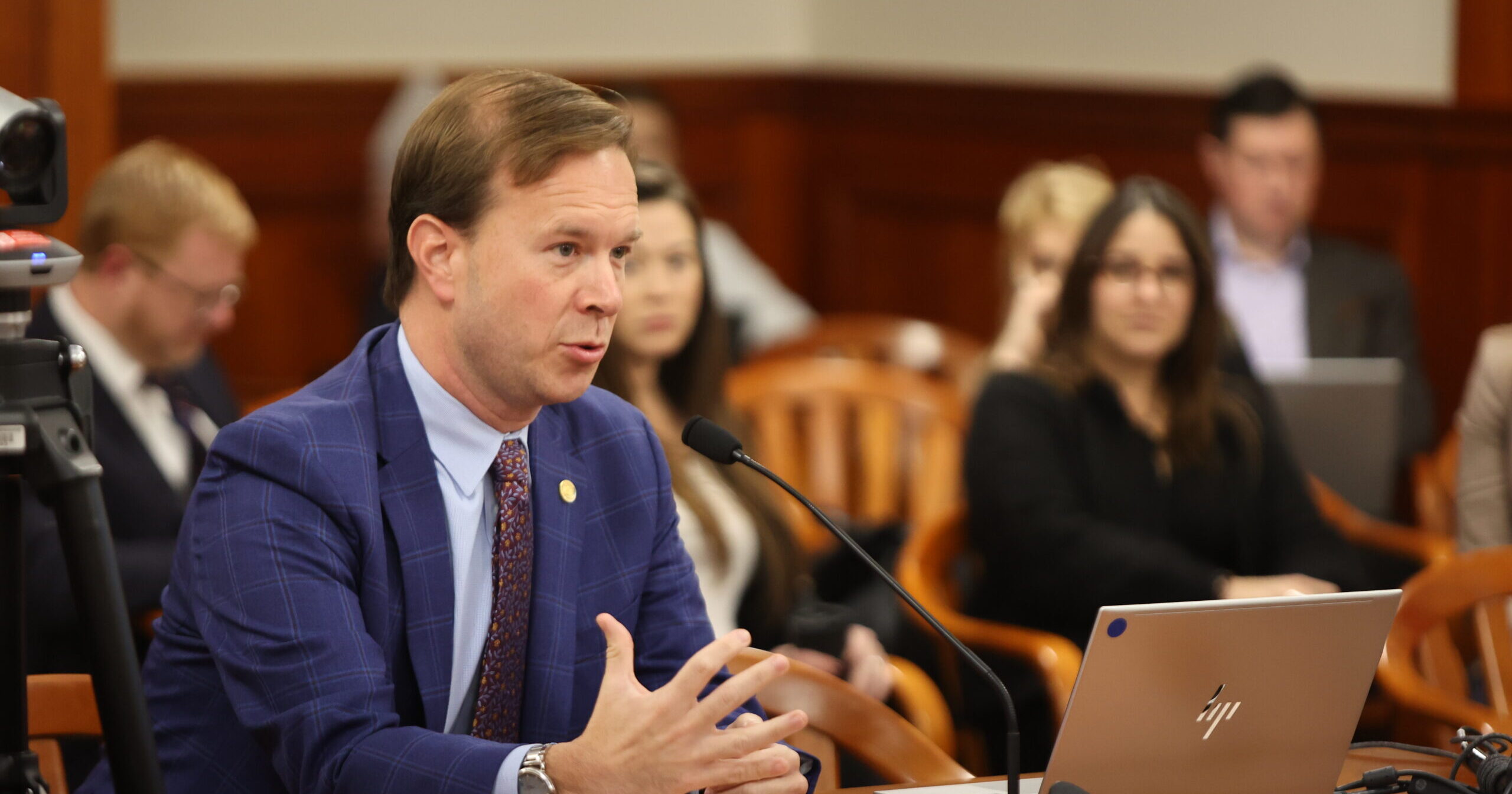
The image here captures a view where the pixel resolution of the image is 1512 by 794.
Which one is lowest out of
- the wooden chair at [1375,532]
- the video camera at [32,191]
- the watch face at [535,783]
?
the wooden chair at [1375,532]

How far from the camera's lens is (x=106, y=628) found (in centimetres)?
131

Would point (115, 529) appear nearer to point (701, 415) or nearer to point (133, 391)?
point (133, 391)

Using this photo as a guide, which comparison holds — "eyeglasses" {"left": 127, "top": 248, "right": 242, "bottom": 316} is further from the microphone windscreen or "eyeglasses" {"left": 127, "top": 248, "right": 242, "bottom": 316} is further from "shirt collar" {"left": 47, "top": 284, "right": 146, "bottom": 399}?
the microphone windscreen

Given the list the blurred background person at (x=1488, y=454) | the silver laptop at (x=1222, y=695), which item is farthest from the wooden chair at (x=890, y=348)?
the silver laptop at (x=1222, y=695)

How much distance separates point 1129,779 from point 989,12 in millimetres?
4451

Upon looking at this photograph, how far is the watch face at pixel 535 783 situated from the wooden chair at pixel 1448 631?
1364 millimetres

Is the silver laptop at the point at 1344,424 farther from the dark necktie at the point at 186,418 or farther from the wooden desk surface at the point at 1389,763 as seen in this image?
the dark necktie at the point at 186,418

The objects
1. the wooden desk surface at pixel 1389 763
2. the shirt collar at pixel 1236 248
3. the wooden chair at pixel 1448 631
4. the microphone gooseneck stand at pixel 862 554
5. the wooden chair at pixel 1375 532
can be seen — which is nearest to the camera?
the microphone gooseneck stand at pixel 862 554

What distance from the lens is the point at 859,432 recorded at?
3.60m

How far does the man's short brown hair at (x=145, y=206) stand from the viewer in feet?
8.54

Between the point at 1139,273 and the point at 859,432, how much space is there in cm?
84

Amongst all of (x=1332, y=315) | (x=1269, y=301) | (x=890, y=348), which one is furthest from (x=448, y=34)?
(x=1332, y=315)

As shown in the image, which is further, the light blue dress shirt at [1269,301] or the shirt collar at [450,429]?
the light blue dress shirt at [1269,301]

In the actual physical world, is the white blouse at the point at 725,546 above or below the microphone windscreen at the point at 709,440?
below
